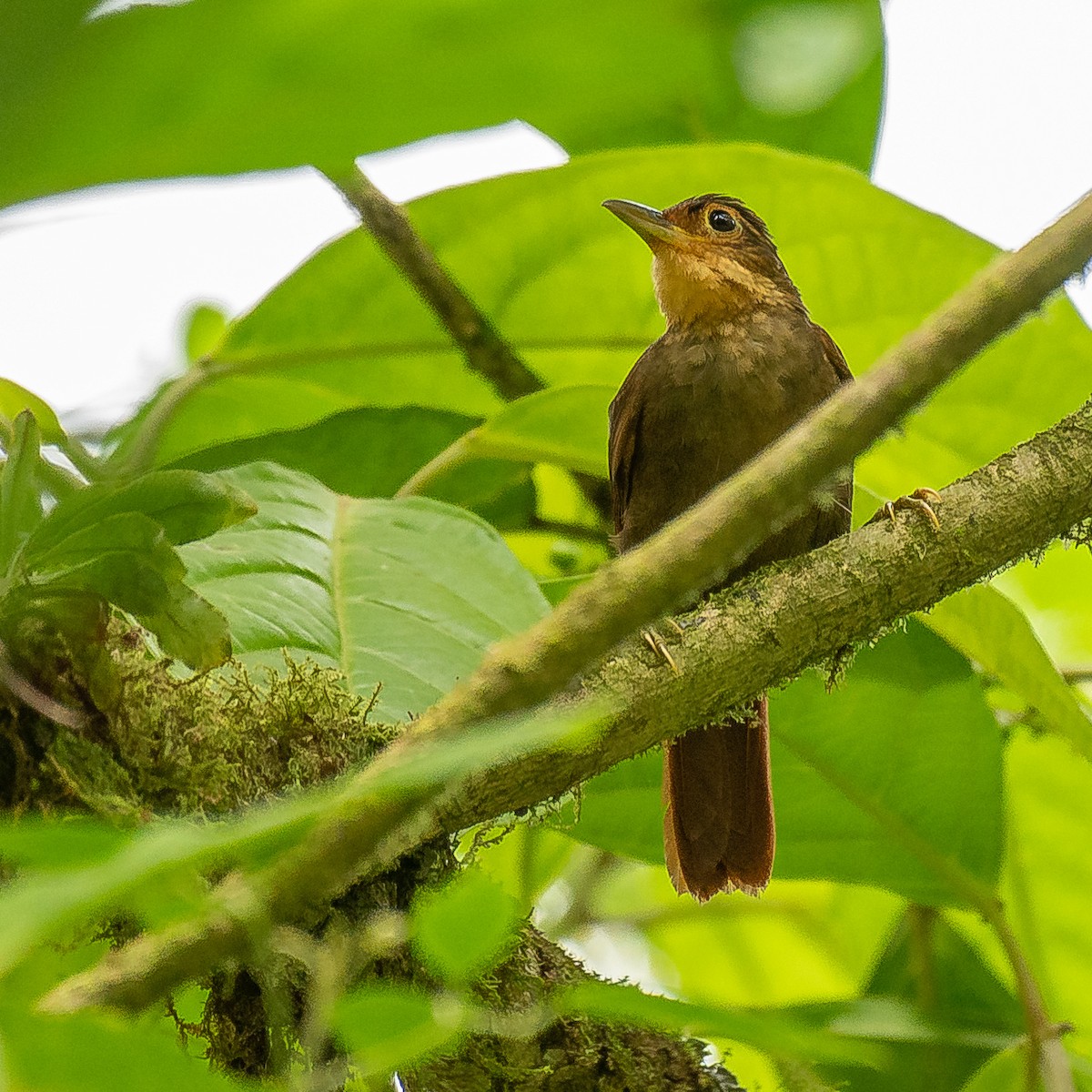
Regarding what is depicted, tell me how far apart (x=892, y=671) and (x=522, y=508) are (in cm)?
86

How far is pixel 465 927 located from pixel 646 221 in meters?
2.50

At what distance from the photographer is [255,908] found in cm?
66

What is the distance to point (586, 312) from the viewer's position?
287 cm

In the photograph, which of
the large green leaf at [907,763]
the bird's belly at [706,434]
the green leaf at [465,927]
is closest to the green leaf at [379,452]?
the bird's belly at [706,434]

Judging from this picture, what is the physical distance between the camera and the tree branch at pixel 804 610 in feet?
5.11

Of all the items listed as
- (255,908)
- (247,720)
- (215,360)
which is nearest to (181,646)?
(247,720)

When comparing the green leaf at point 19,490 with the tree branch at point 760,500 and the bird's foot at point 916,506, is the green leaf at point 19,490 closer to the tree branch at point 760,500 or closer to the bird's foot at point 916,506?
the tree branch at point 760,500

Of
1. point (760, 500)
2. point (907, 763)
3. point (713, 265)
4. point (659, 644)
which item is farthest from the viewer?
point (713, 265)

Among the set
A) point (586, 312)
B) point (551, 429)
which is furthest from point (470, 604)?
point (586, 312)

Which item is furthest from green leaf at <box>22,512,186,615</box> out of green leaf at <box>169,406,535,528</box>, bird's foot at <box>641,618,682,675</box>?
green leaf at <box>169,406,535,528</box>

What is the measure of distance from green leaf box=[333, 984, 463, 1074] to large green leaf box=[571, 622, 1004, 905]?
1.77m

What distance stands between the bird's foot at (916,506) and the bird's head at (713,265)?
3.54 ft

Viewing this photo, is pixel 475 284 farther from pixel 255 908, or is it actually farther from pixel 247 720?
pixel 255 908

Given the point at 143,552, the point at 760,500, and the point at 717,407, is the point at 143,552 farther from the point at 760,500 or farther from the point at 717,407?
the point at 717,407
